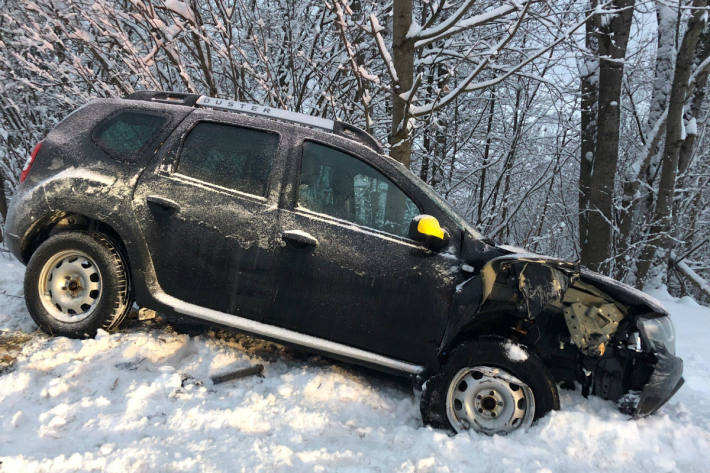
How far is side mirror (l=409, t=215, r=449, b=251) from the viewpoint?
2965 mm

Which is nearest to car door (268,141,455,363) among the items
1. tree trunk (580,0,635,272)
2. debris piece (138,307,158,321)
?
debris piece (138,307,158,321)

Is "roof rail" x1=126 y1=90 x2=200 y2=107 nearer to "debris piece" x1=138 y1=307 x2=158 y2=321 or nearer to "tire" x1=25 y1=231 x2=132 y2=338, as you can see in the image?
"tire" x1=25 y1=231 x2=132 y2=338

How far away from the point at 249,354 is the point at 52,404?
4.33ft

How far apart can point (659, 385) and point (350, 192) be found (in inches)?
93.0

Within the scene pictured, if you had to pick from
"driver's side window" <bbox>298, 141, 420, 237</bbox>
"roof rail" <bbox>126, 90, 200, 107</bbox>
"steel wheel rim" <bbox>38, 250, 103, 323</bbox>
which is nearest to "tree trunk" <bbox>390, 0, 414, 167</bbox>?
"driver's side window" <bbox>298, 141, 420, 237</bbox>

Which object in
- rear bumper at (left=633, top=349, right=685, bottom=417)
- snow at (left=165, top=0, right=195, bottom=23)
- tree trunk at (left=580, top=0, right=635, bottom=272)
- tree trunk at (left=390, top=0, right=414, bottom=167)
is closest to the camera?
rear bumper at (left=633, top=349, right=685, bottom=417)

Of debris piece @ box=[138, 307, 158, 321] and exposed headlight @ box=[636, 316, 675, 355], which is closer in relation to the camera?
exposed headlight @ box=[636, 316, 675, 355]

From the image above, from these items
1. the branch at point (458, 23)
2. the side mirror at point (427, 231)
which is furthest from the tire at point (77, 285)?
the branch at point (458, 23)

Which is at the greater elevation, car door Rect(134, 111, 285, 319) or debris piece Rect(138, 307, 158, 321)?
car door Rect(134, 111, 285, 319)

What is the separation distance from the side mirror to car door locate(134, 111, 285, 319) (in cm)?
101

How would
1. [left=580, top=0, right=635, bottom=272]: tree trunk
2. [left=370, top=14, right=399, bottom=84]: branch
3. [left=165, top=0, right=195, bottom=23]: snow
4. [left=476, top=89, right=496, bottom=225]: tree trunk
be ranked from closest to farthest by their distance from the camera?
[left=370, top=14, right=399, bottom=84]: branch → [left=165, top=0, right=195, bottom=23]: snow → [left=580, top=0, right=635, bottom=272]: tree trunk → [left=476, top=89, right=496, bottom=225]: tree trunk

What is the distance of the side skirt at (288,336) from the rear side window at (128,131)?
1.19 metres

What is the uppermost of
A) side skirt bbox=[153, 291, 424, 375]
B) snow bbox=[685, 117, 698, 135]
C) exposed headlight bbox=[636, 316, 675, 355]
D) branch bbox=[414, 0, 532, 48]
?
snow bbox=[685, 117, 698, 135]

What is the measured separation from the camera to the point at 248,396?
3004 mm
